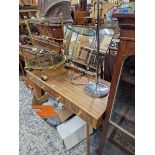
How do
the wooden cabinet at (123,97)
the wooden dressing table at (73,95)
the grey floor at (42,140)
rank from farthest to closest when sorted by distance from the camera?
1. the grey floor at (42,140)
2. the wooden dressing table at (73,95)
3. the wooden cabinet at (123,97)

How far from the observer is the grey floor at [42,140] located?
64.2 inches

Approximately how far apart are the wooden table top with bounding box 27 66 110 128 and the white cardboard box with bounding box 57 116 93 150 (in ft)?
1.11

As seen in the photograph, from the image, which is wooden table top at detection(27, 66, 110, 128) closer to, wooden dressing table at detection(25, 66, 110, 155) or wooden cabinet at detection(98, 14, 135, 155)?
wooden dressing table at detection(25, 66, 110, 155)

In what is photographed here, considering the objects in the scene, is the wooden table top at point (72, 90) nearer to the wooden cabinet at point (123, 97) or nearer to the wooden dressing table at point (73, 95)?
the wooden dressing table at point (73, 95)

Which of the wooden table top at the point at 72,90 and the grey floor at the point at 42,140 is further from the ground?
the wooden table top at the point at 72,90

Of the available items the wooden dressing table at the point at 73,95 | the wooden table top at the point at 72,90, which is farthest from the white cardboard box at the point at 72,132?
the wooden table top at the point at 72,90

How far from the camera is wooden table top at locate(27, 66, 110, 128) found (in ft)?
4.29

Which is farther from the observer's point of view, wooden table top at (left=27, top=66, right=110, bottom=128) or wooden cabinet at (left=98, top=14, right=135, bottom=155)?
wooden table top at (left=27, top=66, right=110, bottom=128)

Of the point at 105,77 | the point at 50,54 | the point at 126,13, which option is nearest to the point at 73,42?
the point at 50,54

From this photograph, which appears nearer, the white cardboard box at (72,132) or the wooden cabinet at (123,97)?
the wooden cabinet at (123,97)

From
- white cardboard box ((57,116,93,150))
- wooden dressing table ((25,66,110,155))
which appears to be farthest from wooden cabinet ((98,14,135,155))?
white cardboard box ((57,116,93,150))

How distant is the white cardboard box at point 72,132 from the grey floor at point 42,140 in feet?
0.17
